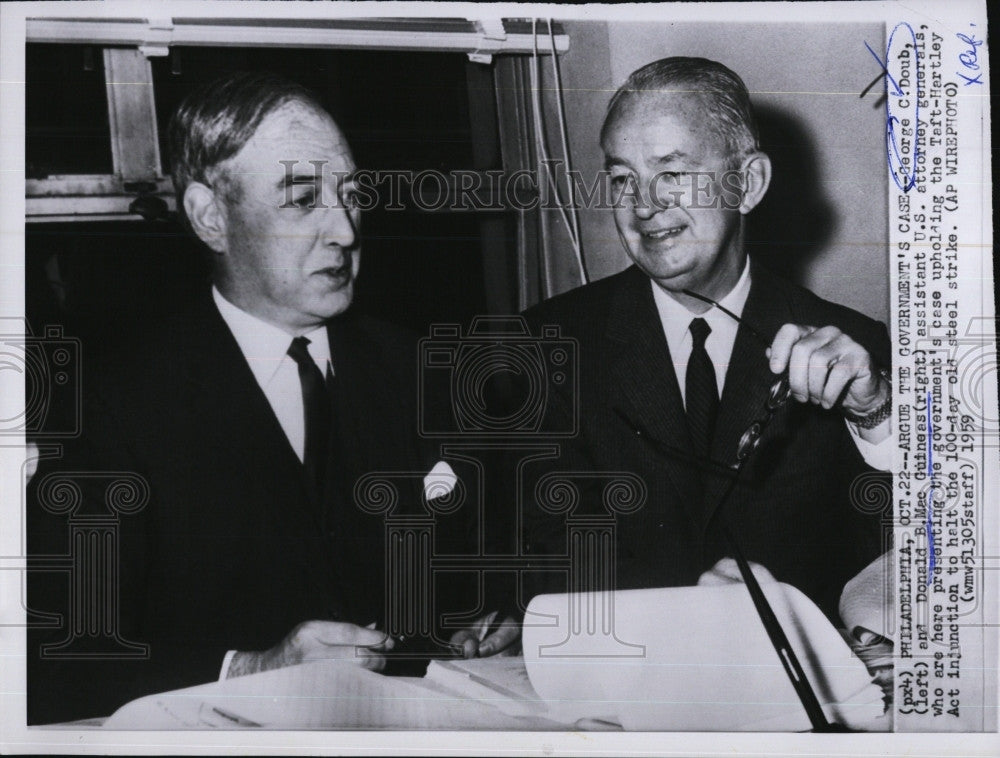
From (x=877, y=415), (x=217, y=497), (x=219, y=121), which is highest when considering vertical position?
(x=219, y=121)

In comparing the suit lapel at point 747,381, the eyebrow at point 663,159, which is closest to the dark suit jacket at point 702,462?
the suit lapel at point 747,381

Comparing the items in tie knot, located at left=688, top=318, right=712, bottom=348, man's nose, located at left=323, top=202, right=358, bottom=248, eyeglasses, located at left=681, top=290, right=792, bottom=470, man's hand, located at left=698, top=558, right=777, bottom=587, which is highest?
man's nose, located at left=323, top=202, right=358, bottom=248

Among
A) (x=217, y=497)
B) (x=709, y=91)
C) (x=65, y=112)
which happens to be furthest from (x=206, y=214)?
(x=709, y=91)

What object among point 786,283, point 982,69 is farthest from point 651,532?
point 982,69

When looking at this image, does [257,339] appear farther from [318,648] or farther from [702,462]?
[702,462]

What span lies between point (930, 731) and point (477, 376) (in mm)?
752

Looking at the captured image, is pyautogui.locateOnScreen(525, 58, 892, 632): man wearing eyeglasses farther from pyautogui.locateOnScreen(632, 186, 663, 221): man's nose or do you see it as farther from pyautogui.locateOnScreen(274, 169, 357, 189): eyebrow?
pyautogui.locateOnScreen(274, 169, 357, 189): eyebrow

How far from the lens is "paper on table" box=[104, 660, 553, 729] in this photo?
1.32 metres

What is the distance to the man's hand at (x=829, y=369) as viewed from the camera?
4.33 ft

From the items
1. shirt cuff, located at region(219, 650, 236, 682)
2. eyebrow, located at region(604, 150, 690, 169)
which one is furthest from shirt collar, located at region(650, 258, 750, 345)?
shirt cuff, located at region(219, 650, 236, 682)

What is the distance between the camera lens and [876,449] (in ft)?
4.37

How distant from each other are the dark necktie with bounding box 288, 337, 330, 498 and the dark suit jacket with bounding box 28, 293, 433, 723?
0.6 inches

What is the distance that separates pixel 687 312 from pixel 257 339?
1.83 feet

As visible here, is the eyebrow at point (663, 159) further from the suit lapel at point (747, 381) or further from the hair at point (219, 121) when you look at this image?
the hair at point (219, 121)
